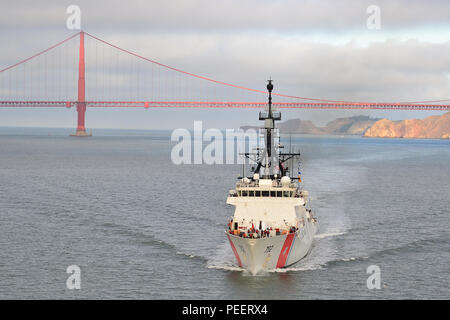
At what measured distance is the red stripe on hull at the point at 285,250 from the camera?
3672 cm

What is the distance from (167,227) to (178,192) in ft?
78.9

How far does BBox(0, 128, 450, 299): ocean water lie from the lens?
34.0m

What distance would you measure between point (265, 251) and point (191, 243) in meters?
9.58

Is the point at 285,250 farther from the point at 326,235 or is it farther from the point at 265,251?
the point at 326,235

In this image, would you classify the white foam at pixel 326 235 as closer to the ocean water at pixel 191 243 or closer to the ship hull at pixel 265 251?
the ocean water at pixel 191 243

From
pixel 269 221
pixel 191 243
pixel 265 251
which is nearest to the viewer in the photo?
pixel 265 251

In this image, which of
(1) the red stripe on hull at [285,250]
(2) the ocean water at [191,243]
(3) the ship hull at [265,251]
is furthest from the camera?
(1) the red stripe on hull at [285,250]

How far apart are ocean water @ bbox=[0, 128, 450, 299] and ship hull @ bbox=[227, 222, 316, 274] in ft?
2.04

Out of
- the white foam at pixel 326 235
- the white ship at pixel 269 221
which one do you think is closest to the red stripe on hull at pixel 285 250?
the white ship at pixel 269 221

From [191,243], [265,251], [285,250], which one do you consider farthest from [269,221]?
[191,243]

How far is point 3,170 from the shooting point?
10269cm

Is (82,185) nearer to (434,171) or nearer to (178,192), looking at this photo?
(178,192)

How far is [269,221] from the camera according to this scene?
1554 inches

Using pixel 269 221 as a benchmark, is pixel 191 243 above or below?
below
